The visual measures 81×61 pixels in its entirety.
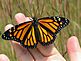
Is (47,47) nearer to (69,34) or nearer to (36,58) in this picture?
(36,58)

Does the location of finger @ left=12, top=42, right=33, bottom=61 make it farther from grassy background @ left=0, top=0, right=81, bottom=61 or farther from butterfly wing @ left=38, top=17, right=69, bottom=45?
grassy background @ left=0, top=0, right=81, bottom=61

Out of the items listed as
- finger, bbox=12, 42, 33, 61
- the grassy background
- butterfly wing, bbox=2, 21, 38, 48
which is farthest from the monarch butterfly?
the grassy background

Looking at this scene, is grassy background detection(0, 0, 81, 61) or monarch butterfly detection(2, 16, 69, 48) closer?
monarch butterfly detection(2, 16, 69, 48)

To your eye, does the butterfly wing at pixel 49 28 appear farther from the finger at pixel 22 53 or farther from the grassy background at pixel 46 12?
the grassy background at pixel 46 12

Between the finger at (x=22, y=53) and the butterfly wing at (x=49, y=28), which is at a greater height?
the butterfly wing at (x=49, y=28)

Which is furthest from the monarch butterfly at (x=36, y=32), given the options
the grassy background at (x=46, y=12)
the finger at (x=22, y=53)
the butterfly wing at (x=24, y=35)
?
the grassy background at (x=46, y=12)

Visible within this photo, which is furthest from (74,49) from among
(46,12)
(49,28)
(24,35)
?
(46,12)

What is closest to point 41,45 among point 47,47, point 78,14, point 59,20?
point 47,47
